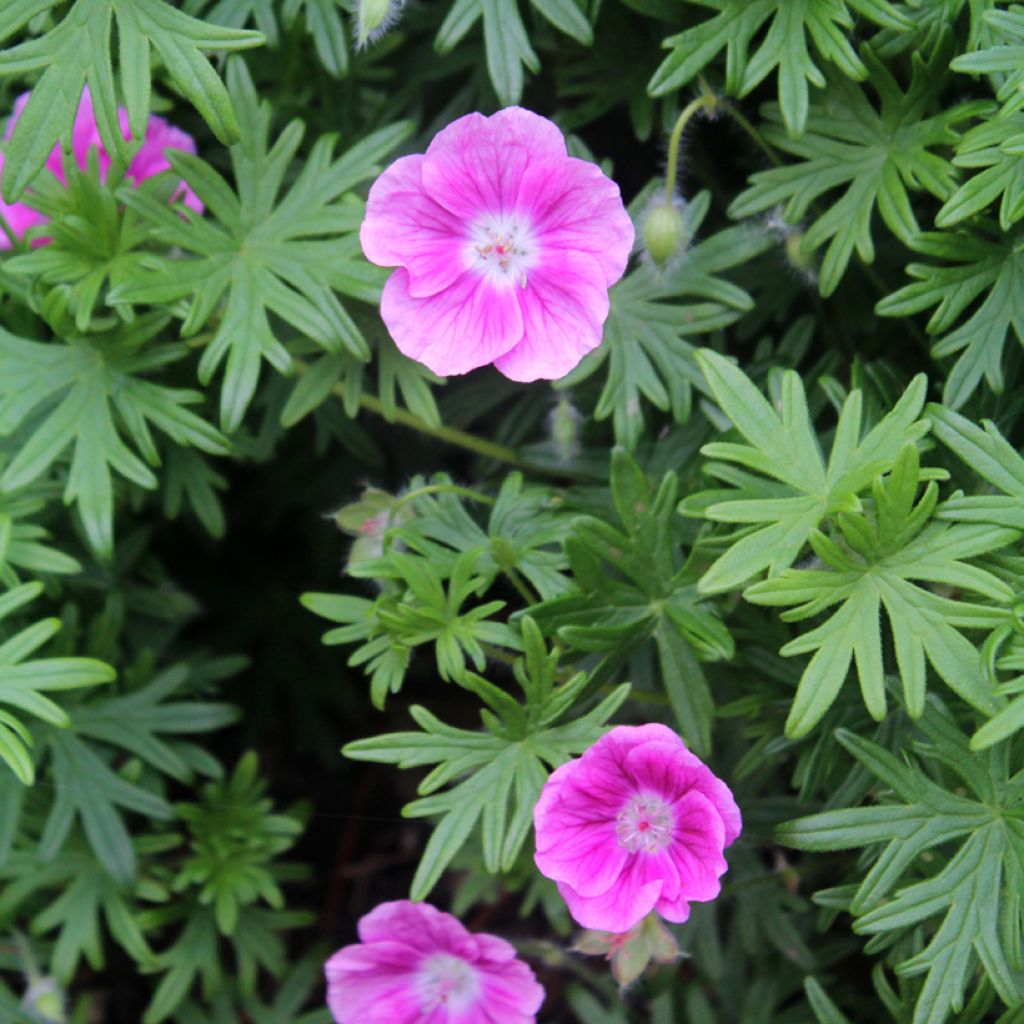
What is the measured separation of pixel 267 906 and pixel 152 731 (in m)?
0.53

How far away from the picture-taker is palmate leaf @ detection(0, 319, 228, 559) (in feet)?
5.99

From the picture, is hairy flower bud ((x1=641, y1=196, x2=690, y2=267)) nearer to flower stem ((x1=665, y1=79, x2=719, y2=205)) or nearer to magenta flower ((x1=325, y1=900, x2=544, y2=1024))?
flower stem ((x1=665, y1=79, x2=719, y2=205))

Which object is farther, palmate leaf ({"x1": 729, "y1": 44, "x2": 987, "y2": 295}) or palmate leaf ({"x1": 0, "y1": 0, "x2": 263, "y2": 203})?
palmate leaf ({"x1": 729, "y1": 44, "x2": 987, "y2": 295})

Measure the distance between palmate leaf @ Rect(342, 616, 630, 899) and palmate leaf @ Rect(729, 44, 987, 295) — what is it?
0.70m

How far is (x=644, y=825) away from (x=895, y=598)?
1.43ft

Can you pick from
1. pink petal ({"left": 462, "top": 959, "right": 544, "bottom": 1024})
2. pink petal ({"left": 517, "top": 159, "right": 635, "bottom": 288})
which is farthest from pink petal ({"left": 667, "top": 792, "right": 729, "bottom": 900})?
pink petal ({"left": 517, "top": 159, "right": 635, "bottom": 288})

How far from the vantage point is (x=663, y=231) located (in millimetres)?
1761

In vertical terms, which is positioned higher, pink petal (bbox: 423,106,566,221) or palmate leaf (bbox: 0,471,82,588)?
pink petal (bbox: 423,106,566,221)

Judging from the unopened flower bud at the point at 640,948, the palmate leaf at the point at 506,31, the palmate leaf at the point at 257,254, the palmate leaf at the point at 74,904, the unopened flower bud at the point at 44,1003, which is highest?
the palmate leaf at the point at 506,31

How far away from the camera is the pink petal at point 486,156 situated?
5.12 feet

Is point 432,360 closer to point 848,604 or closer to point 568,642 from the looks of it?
point 568,642

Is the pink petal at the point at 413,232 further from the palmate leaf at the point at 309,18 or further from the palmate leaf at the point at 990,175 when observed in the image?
the palmate leaf at the point at 990,175

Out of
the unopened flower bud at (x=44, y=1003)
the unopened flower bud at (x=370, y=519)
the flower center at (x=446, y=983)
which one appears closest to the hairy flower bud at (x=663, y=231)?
the unopened flower bud at (x=370, y=519)

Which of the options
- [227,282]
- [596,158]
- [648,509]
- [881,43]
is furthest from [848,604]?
[596,158]
